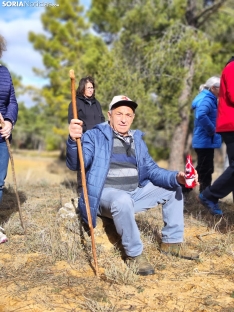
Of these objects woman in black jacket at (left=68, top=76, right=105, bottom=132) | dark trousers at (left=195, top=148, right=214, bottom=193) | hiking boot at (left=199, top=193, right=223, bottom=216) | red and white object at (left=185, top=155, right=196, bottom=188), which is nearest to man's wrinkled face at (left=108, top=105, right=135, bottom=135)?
red and white object at (left=185, top=155, right=196, bottom=188)

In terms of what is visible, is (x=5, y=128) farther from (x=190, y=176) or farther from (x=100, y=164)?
(x=190, y=176)

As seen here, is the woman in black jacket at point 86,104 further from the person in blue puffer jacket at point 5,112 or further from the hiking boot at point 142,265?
the hiking boot at point 142,265

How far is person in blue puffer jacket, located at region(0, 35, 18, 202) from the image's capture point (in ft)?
10.9

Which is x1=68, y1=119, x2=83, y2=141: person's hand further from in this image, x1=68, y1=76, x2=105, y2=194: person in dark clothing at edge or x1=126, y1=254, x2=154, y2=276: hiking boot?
x1=68, y1=76, x2=105, y2=194: person in dark clothing at edge

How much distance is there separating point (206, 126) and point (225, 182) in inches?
39.6

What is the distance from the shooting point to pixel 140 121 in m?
9.80

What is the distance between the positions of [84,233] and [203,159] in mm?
2295

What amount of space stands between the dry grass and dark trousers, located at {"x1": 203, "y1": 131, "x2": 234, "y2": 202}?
30cm

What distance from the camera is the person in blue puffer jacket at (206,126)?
15.8ft

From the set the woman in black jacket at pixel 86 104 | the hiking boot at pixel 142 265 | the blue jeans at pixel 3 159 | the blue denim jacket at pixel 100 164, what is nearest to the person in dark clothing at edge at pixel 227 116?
the blue denim jacket at pixel 100 164

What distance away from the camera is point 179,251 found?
3178 millimetres

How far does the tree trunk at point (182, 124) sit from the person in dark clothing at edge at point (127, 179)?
21.7 feet

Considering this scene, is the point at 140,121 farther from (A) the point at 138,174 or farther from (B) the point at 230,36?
(A) the point at 138,174

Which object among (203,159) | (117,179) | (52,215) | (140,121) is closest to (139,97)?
(140,121)
